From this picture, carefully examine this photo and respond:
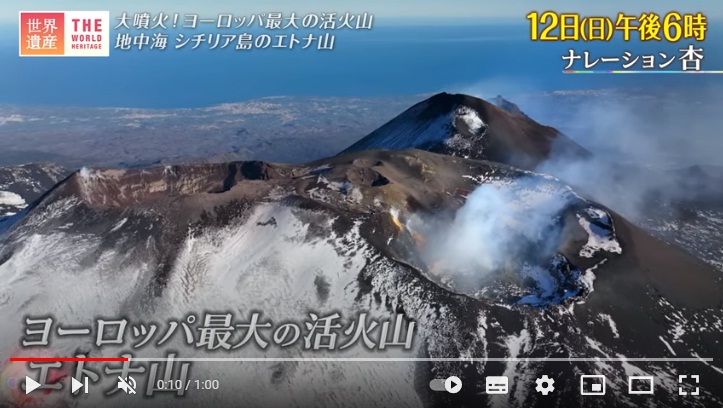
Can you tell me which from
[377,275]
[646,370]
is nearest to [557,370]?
[646,370]

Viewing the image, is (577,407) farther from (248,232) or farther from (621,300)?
(248,232)

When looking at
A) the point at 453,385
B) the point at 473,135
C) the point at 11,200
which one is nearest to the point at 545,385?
the point at 453,385
